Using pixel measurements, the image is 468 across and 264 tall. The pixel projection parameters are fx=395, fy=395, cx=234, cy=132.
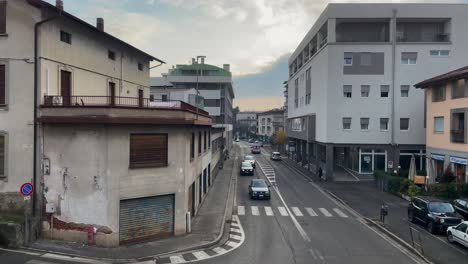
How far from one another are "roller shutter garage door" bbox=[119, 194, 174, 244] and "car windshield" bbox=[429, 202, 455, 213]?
598 inches

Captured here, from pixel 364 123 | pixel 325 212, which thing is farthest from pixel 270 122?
pixel 325 212

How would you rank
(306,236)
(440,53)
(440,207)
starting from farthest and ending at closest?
1. (440,53)
2. (440,207)
3. (306,236)

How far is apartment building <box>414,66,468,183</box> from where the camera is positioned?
3222cm

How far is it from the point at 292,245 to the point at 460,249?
820cm

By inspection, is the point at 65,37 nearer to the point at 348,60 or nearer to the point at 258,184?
the point at 258,184

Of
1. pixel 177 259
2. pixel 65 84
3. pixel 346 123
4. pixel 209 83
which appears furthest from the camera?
pixel 209 83

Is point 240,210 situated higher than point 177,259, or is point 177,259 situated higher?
point 177,259

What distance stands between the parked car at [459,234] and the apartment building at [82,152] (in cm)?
1373

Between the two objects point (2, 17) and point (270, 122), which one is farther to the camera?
point (270, 122)

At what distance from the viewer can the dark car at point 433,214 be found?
71.7 feet

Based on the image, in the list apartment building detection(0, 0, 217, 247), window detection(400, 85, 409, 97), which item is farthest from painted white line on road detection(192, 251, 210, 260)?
window detection(400, 85, 409, 97)

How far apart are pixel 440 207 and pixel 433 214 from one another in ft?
3.47

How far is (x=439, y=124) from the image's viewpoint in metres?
36.8

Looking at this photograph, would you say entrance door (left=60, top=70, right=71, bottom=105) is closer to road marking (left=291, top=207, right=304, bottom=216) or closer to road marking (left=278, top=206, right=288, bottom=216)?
road marking (left=278, top=206, right=288, bottom=216)
